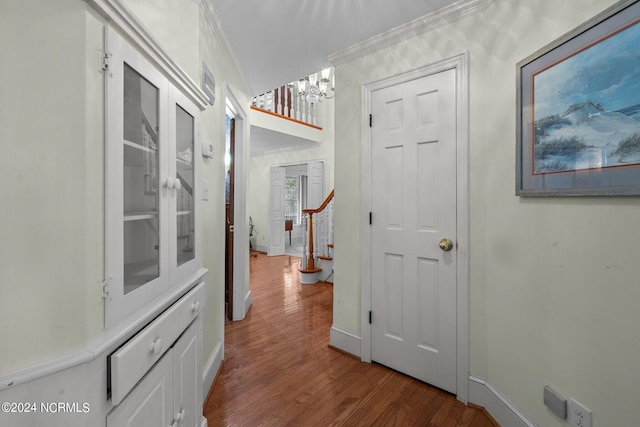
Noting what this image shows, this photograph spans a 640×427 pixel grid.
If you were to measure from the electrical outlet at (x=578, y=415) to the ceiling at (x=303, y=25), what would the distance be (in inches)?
84.6

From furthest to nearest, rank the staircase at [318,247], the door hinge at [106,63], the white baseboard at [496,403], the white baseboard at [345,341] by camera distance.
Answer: the staircase at [318,247], the white baseboard at [345,341], the white baseboard at [496,403], the door hinge at [106,63]

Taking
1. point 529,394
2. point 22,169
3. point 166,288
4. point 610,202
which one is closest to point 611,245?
point 610,202

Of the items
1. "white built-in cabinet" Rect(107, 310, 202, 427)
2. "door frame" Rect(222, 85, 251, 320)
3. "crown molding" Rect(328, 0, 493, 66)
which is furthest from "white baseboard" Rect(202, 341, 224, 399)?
"crown molding" Rect(328, 0, 493, 66)

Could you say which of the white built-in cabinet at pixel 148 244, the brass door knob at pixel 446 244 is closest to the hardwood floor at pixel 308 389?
the white built-in cabinet at pixel 148 244

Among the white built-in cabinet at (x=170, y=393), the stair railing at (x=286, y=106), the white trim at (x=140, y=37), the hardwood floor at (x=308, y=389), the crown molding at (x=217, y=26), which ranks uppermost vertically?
the stair railing at (x=286, y=106)

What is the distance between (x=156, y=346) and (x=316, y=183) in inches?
213

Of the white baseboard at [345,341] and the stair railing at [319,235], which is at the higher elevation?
the stair railing at [319,235]

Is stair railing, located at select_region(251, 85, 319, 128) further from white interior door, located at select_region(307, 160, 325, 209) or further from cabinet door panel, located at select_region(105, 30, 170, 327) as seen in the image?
cabinet door panel, located at select_region(105, 30, 170, 327)

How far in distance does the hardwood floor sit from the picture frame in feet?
4.45

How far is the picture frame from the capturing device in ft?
3.34

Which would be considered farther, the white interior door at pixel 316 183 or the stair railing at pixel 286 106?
the white interior door at pixel 316 183

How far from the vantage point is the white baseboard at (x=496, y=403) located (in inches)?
58.9

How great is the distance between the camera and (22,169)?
0.64 meters

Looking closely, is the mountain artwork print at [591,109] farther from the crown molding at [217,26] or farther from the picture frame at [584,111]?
the crown molding at [217,26]
